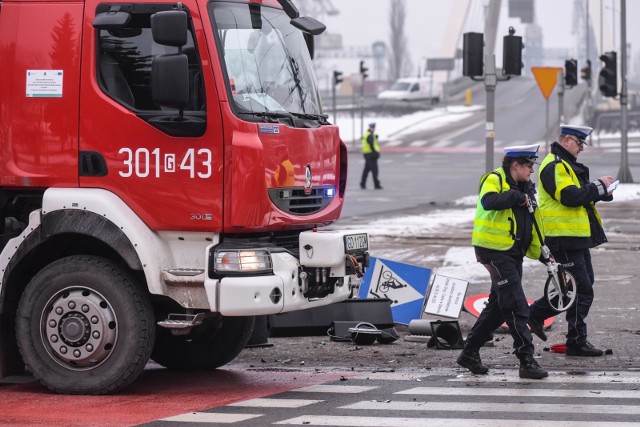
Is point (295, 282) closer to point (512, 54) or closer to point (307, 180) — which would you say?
point (307, 180)

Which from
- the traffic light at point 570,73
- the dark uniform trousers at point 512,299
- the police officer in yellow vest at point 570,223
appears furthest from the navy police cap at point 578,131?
the traffic light at point 570,73

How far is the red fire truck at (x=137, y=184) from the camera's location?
9.13 m

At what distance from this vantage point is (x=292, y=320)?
1223cm

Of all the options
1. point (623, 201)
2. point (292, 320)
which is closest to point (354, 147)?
point (623, 201)

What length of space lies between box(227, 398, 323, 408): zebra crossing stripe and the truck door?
3.78 ft

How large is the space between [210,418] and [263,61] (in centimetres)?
257

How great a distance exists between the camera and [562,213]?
11.1 metres

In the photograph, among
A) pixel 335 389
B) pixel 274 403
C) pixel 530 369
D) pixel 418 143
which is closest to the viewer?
pixel 274 403

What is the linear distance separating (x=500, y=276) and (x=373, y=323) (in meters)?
2.20

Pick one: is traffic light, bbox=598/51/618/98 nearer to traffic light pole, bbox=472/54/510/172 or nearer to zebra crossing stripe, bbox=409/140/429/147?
traffic light pole, bbox=472/54/510/172

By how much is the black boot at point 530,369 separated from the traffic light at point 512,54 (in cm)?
958

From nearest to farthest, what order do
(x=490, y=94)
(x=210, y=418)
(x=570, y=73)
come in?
(x=210, y=418) < (x=490, y=94) < (x=570, y=73)

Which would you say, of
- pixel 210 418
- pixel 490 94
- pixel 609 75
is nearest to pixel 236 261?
pixel 210 418

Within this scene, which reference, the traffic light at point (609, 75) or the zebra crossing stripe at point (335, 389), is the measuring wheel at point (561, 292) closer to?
the zebra crossing stripe at point (335, 389)
